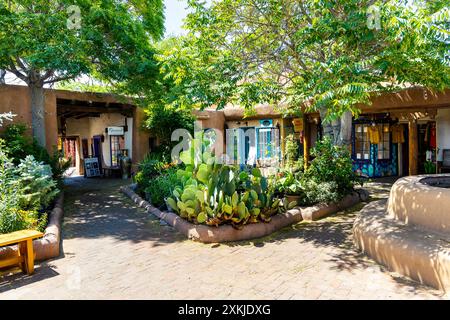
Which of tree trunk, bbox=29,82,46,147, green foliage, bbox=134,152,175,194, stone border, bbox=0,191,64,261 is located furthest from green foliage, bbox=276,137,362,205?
tree trunk, bbox=29,82,46,147

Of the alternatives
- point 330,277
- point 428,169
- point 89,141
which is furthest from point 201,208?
point 89,141

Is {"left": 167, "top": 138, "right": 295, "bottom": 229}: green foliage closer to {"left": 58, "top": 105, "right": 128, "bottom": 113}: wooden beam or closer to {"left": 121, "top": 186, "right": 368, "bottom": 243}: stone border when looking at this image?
{"left": 121, "top": 186, "right": 368, "bottom": 243}: stone border

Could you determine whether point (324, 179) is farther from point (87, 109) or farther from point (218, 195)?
point (87, 109)

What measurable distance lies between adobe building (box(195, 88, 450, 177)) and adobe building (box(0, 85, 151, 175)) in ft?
10.2

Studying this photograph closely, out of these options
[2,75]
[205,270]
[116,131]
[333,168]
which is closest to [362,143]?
[333,168]

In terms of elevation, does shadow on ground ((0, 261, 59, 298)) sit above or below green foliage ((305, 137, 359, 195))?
below

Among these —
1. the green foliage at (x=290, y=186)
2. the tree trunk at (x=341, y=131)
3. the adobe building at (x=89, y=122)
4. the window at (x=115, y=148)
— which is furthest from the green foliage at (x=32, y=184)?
the window at (x=115, y=148)

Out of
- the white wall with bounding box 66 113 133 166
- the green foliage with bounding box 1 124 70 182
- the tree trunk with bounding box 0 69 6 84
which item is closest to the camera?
the green foliage with bounding box 1 124 70 182

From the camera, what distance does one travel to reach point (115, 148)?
1525 centimetres

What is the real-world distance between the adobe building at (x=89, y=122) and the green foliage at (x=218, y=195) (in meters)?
6.28

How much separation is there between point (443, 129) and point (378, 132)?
7.03 ft

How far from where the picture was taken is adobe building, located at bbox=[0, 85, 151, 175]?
959cm

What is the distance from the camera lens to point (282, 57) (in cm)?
779
